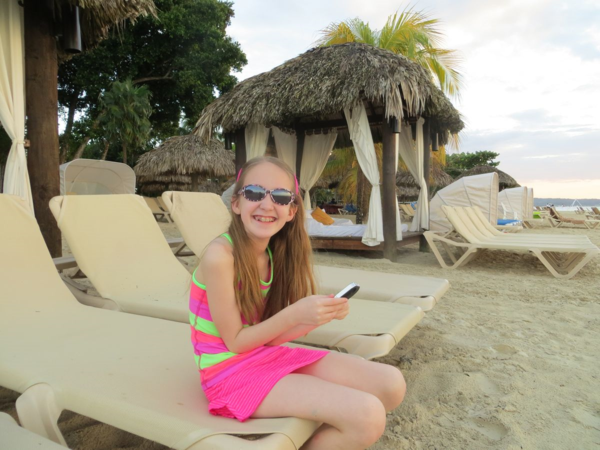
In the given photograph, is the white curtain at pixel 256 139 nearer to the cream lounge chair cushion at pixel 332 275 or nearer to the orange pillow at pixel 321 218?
the orange pillow at pixel 321 218

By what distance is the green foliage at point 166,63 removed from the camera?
13.5 metres

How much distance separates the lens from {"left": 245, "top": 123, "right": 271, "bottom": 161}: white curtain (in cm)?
726

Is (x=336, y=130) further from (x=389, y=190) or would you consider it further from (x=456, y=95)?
(x=456, y=95)

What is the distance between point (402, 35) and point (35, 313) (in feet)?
37.0

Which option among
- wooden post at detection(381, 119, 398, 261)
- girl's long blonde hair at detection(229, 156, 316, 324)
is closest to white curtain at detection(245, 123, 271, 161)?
wooden post at detection(381, 119, 398, 261)

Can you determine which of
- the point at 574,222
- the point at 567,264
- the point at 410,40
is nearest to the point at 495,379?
the point at 567,264

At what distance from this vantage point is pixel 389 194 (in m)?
6.15

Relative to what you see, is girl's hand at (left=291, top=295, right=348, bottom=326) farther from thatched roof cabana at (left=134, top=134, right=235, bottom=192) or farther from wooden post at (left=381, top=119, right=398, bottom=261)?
thatched roof cabana at (left=134, top=134, right=235, bottom=192)

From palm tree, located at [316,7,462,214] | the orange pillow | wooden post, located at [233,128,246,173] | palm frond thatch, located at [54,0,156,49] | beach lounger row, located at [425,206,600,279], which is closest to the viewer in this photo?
palm frond thatch, located at [54,0,156,49]

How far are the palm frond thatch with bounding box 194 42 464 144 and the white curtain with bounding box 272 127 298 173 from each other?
757mm

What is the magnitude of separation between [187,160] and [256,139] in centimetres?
760

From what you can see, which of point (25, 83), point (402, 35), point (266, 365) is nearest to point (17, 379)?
point (266, 365)

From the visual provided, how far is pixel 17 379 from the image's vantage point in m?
1.27

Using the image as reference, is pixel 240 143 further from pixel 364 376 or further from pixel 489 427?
pixel 364 376
